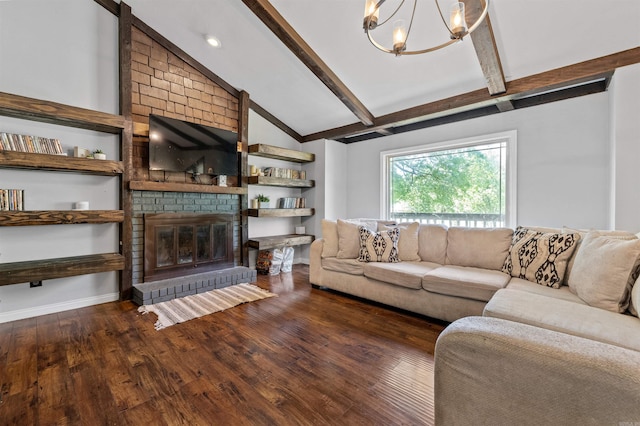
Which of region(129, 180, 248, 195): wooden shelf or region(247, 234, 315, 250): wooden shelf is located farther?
region(247, 234, 315, 250): wooden shelf

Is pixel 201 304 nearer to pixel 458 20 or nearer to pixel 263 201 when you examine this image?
pixel 263 201

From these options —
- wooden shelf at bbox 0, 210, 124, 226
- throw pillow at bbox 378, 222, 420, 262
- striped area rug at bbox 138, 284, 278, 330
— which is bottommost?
striped area rug at bbox 138, 284, 278, 330

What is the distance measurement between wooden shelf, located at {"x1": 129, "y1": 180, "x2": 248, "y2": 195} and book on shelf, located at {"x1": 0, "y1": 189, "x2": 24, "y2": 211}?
35.4 inches

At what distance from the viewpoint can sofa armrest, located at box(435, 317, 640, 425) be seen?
732 millimetres

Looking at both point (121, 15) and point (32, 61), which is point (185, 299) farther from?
point (121, 15)

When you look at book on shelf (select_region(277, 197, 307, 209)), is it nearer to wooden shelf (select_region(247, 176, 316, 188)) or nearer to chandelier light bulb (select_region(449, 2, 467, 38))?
wooden shelf (select_region(247, 176, 316, 188))

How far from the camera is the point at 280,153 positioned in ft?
15.3

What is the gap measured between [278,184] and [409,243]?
2.43 metres

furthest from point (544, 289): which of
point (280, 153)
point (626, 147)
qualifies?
point (280, 153)

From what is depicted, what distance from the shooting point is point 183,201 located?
3797 mm

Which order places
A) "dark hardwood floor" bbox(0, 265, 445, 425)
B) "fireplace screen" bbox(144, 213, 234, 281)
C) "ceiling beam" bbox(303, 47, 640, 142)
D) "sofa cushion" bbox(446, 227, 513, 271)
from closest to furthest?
"dark hardwood floor" bbox(0, 265, 445, 425)
"ceiling beam" bbox(303, 47, 640, 142)
"sofa cushion" bbox(446, 227, 513, 271)
"fireplace screen" bbox(144, 213, 234, 281)

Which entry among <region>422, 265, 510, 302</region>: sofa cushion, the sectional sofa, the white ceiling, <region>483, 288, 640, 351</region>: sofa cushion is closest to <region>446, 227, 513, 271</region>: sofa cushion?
the sectional sofa

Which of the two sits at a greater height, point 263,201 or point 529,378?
point 263,201

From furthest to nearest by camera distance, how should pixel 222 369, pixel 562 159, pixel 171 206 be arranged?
pixel 171 206 < pixel 562 159 < pixel 222 369
